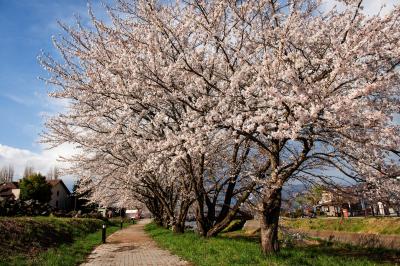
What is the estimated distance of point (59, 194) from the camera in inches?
2859

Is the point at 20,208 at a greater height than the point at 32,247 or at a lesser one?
greater

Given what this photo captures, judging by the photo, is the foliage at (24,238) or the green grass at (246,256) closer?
the green grass at (246,256)

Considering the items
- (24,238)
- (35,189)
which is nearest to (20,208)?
(24,238)

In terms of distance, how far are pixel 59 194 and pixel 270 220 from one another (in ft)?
230

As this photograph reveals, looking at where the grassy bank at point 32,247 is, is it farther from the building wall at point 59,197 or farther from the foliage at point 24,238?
the building wall at point 59,197

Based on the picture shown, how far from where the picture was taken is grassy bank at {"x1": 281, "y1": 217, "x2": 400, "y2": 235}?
19344 millimetres

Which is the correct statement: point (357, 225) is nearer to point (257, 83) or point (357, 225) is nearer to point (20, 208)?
point (257, 83)

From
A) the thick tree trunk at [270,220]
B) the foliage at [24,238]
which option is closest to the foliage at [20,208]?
the foliage at [24,238]

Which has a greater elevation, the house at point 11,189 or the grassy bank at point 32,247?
the house at point 11,189

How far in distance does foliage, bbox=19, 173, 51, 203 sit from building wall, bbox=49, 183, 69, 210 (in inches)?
543

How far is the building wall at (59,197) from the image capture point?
68.9 meters

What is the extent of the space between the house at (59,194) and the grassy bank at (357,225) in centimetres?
5366

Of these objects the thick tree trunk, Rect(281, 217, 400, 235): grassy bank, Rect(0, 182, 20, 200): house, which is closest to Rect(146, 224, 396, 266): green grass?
the thick tree trunk

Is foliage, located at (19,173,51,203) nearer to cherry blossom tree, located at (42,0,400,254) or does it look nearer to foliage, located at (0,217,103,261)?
foliage, located at (0,217,103,261)
